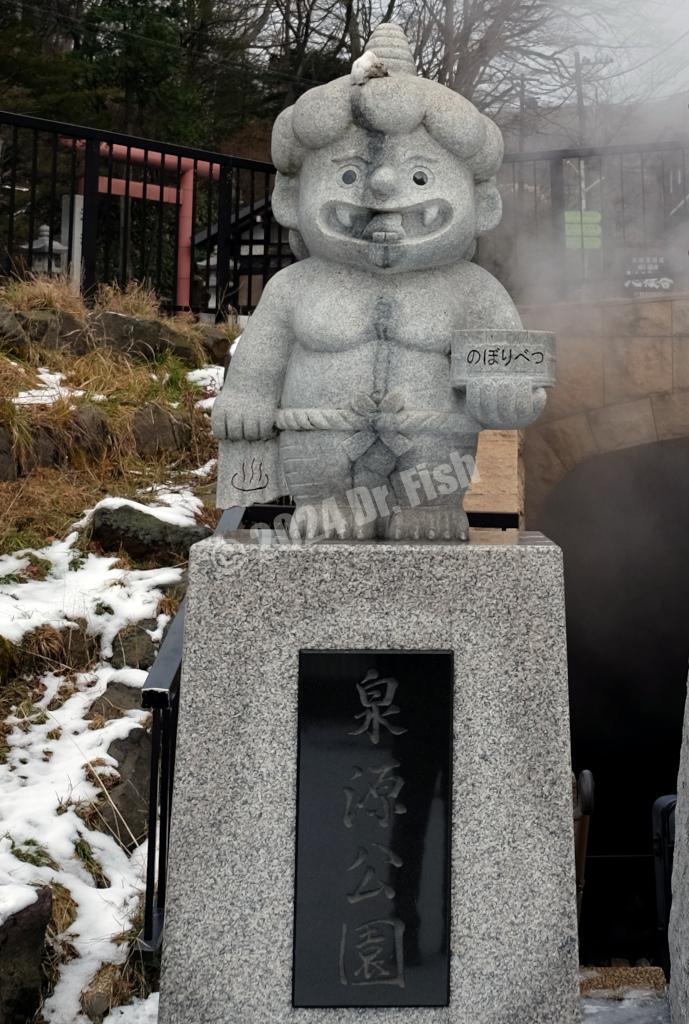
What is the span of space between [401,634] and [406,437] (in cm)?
57

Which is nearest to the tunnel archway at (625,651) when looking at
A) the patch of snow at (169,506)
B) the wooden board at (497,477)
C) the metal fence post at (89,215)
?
the wooden board at (497,477)

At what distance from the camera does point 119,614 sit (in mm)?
4582

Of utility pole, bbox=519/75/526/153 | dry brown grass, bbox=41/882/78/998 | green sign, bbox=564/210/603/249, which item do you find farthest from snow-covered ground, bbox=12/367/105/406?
utility pole, bbox=519/75/526/153

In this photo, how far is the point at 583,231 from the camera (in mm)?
7258

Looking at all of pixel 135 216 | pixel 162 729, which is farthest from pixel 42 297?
pixel 135 216

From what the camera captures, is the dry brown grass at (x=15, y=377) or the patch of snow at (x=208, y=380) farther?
the patch of snow at (x=208, y=380)

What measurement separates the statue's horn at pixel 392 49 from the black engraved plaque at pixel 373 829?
170 cm

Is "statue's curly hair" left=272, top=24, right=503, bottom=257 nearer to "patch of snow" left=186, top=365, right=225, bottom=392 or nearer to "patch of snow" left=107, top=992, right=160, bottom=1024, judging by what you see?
"patch of snow" left=107, top=992, right=160, bottom=1024

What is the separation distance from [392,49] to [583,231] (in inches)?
198

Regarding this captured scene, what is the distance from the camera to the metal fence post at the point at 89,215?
25.3 feet

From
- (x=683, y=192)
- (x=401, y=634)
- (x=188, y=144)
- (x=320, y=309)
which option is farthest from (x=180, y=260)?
(x=401, y=634)

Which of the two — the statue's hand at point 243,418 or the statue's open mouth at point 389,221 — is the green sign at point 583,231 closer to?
Result: the statue's open mouth at point 389,221

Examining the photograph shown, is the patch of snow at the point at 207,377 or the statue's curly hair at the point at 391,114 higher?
the statue's curly hair at the point at 391,114

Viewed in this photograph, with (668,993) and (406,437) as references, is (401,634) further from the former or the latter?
(668,993)
